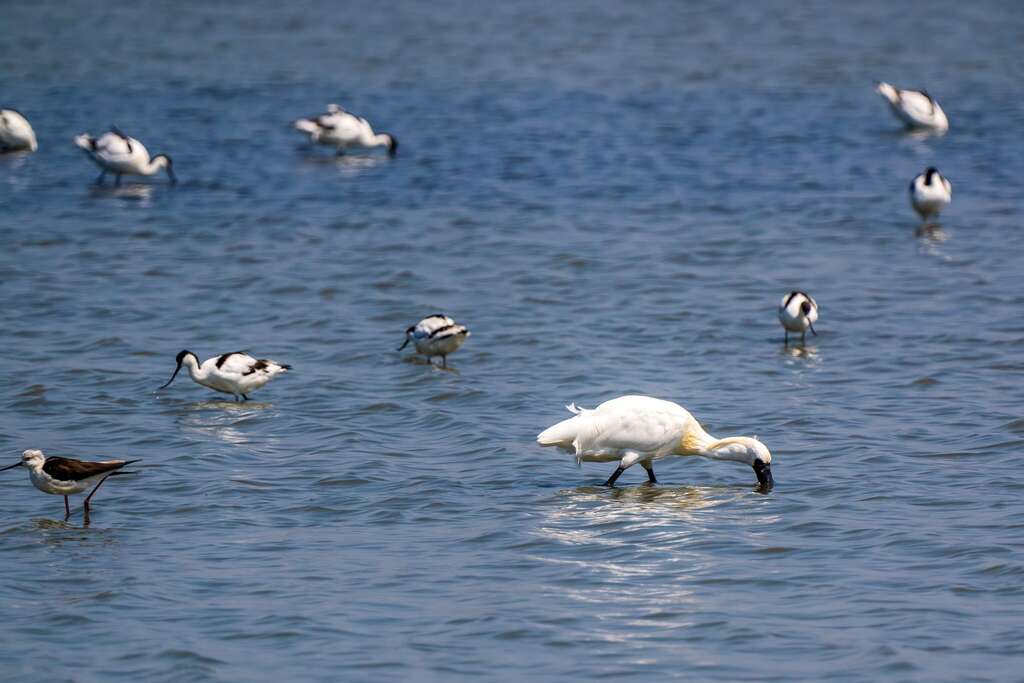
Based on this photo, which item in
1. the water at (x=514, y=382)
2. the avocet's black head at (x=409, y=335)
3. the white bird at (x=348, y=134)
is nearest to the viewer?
the water at (x=514, y=382)

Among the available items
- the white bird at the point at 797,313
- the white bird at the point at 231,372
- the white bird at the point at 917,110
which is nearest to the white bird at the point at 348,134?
the white bird at the point at 917,110

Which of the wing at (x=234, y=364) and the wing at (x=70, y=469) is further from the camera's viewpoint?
the wing at (x=234, y=364)

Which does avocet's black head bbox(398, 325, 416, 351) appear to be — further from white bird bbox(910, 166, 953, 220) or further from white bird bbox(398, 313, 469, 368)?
white bird bbox(910, 166, 953, 220)

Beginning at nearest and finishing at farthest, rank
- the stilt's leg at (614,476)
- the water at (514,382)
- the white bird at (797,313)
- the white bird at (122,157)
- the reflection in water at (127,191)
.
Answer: the water at (514,382) → the stilt's leg at (614,476) → the white bird at (797,313) → the reflection in water at (127,191) → the white bird at (122,157)

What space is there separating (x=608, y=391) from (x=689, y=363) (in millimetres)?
1362

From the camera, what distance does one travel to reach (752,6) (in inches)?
2015

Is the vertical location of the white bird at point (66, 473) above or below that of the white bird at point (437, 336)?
below

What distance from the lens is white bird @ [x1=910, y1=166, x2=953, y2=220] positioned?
22.2 meters

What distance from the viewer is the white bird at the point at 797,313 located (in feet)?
54.0

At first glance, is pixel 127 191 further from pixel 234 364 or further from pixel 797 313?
pixel 797 313

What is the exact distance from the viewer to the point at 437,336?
52.0 ft

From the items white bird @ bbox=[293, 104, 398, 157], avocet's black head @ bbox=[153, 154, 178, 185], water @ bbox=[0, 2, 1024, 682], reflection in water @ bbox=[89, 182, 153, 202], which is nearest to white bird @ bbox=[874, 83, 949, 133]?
water @ bbox=[0, 2, 1024, 682]

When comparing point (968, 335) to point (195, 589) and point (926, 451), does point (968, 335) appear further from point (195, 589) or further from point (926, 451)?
point (195, 589)

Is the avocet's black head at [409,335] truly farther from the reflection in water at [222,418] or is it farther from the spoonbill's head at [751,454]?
the spoonbill's head at [751,454]
